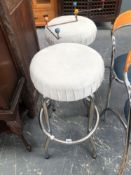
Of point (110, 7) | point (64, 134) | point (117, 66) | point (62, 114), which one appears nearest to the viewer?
point (117, 66)

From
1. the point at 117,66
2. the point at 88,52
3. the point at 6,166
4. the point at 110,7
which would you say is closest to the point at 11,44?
the point at 88,52

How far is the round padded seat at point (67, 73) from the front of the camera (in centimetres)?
75

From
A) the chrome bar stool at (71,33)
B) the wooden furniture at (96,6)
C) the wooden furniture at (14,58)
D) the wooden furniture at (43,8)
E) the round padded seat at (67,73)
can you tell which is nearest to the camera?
the round padded seat at (67,73)

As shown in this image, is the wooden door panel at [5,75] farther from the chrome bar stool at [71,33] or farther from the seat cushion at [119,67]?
the seat cushion at [119,67]

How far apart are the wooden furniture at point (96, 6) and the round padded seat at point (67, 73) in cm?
148

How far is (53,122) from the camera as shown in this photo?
136cm

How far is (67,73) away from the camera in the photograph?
0.78m

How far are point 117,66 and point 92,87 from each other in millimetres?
346

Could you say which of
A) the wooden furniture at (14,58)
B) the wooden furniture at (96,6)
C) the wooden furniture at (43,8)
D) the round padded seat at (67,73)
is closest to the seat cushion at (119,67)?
the round padded seat at (67,73)

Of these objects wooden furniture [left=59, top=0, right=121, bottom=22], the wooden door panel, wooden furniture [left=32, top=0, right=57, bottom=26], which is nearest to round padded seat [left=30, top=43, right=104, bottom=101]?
the wooden door panel

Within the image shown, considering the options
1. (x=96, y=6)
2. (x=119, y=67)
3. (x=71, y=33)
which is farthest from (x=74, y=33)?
(x=96, y=6)

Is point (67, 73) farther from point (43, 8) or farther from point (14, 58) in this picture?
point (43, 8)

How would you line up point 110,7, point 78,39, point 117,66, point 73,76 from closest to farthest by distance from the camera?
point 73,76, point 117,66, point 78,39, point 110,7

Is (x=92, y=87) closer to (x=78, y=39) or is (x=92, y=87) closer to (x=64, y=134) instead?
(x=78, y=39)
